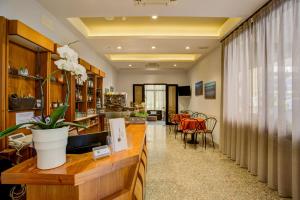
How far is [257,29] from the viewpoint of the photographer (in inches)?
127

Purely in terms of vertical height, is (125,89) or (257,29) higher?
(257,29)

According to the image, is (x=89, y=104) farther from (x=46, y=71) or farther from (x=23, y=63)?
(x=23, y=63)

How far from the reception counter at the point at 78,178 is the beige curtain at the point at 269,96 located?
2345 millimetres

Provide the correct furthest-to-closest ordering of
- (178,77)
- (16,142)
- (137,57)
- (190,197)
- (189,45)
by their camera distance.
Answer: (178,77), (137,57), (189,45), (190,197), (16,142)

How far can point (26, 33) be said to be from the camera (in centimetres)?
229

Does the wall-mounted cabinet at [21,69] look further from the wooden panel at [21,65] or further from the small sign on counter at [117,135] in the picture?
the small sign on counter at [117,135]

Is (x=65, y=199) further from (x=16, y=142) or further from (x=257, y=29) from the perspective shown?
(x=257, y=29)

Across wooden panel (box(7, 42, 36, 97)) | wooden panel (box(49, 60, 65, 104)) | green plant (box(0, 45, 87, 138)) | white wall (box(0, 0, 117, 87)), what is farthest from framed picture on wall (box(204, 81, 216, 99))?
green plant (box(0, 45, 87, 138))

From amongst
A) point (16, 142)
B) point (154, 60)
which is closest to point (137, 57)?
point (154, 60)

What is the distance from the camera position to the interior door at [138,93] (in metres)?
10.1

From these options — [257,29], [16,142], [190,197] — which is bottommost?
[190,197]

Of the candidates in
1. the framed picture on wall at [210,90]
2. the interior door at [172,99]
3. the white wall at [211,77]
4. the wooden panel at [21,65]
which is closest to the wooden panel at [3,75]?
the wooden panel at [21,65]

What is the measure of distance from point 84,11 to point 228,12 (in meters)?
2.65

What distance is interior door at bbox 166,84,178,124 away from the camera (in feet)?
32.9
